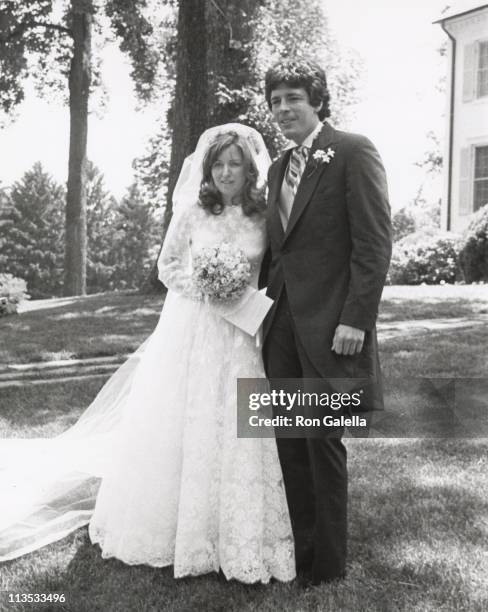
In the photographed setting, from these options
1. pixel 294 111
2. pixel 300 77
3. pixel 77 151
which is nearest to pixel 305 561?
pixel 294 111

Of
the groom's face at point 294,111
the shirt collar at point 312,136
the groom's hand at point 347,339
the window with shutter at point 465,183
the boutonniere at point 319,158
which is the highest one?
the window with shutter at point 465,183

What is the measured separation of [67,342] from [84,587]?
5617mm

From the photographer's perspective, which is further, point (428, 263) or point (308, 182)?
point (428, 263)

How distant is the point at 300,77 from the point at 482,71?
18.3m

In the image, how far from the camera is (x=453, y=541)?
360cm

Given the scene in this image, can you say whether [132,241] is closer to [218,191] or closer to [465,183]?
[465,183]

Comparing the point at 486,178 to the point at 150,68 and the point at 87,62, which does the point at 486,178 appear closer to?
the point at 150,68

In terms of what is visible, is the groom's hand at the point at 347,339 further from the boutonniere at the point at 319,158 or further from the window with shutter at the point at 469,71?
the window with shutter at the point at 469,71

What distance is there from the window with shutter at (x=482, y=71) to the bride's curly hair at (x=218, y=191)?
1786 centimetres

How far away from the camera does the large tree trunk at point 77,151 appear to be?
21.3m

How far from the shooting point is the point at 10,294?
1370 centimetres

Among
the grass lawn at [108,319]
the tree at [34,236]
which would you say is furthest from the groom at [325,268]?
the tree at [34,236]

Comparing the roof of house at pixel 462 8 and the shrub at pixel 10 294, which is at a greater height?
the roof of house at pixel 462 8

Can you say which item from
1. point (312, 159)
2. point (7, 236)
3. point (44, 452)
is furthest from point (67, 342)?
point (7, 236)
